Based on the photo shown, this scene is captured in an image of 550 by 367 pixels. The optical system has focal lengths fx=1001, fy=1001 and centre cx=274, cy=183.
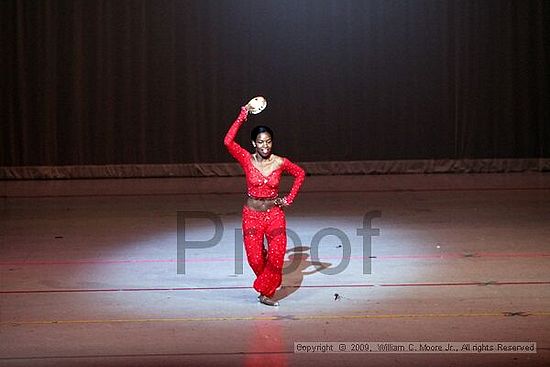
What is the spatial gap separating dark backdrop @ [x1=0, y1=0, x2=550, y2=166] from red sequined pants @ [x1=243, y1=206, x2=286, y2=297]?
7.21 meters

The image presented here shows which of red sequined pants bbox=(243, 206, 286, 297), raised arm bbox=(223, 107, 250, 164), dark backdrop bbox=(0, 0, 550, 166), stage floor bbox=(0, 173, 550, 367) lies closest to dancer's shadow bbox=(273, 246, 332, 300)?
stage floor bbox=(0, 173, 550, 367)

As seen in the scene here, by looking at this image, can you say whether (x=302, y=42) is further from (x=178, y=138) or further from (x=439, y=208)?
(x=439, y=208)

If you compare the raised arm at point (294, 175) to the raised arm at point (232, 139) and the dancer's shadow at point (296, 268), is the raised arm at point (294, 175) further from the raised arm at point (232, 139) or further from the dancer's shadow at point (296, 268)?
the dancer's shadow at point (296, 268)

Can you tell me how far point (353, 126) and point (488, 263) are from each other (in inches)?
245

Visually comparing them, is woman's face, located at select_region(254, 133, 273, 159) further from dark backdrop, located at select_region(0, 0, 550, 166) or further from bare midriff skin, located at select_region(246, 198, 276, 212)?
dark backdrop, located at select_region(0, 0, 550, 166)

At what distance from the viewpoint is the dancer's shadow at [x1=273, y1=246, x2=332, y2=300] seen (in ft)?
21.9

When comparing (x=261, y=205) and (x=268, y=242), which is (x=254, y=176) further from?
(x=268, y=242)

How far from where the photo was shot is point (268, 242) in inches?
245

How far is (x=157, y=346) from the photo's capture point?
529 cm

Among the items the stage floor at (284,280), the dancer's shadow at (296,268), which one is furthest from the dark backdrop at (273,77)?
the dancer's shadow at (296,268)

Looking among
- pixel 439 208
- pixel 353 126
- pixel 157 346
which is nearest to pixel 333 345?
pixel 157 346

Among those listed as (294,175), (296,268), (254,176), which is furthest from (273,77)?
(254,176)

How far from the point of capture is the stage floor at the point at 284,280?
5309 millimetres

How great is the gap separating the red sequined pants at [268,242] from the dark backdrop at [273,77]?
7.21m
